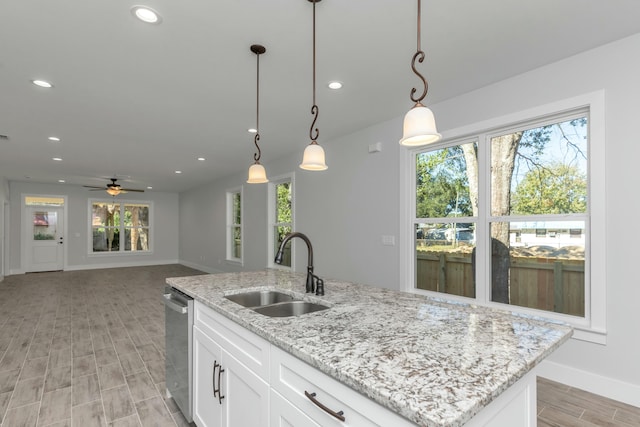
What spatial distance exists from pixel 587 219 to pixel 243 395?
2.79 meters

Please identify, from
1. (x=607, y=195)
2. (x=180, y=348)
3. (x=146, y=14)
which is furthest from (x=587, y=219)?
(x=146, y=14)

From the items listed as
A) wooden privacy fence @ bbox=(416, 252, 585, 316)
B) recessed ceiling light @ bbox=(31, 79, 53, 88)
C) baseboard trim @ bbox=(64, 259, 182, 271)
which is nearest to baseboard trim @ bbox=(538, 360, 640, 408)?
wooden privacy fence @ bbox=(416, 252, 585, 316)

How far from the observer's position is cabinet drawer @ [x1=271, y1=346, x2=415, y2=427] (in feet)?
2.75

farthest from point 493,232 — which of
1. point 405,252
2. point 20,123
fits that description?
point 20,123

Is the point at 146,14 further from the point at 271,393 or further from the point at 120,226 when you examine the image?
the point at 120,226

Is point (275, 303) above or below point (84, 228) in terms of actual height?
below

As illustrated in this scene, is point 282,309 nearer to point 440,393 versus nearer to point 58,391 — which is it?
point 440,393

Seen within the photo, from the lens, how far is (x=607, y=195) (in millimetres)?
2383

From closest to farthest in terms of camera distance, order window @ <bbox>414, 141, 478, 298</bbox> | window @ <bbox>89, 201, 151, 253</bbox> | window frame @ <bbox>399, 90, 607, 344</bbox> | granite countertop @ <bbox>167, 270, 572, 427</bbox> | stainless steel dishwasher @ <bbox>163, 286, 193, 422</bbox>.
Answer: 1. granite countertop @ <bbox>167, 270, 572, 427</bbox>
2. stainless steel dishwasher @ <bbox>163, 286, 193, 422</bbox>
3. window frame @ <bbox>399, 90, 607, 344</bbox>
4. window @ <bbox>414, 141, 478, 298</bbox>
5. window @ <bbox>89, 201, 151, 253</bbox>

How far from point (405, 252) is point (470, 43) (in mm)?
2172

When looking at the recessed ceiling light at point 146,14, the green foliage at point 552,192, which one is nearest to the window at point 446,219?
the green foliage at point 552,192

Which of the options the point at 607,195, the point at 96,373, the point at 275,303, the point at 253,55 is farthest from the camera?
the point at 96,373

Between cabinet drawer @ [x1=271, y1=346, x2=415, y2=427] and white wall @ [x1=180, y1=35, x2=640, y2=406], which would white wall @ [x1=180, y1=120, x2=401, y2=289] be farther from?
cabinet drawer @ [x1=271, y1=346, x2=415, y2=427]

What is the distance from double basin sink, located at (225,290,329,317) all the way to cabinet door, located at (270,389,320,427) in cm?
62
